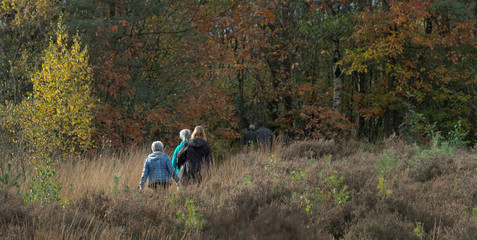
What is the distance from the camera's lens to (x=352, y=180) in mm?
7566

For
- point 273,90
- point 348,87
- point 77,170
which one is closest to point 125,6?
point 77,170

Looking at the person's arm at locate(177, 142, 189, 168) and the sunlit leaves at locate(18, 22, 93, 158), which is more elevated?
the sunlit leaves at locate(18, 22, 93, 158)

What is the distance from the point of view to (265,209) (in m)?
5.69

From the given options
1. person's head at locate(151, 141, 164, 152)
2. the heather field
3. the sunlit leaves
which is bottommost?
the heather field

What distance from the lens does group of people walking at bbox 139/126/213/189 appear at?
8156 mm

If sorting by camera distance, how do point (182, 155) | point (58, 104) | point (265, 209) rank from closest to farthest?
point (265, 209) < point (182, 155) < point (58, 104)

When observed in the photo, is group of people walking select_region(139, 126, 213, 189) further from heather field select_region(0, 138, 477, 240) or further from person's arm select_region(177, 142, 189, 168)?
heather field select_region(0, 138, 477, 240)

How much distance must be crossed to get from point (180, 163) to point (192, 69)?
23.6 feet

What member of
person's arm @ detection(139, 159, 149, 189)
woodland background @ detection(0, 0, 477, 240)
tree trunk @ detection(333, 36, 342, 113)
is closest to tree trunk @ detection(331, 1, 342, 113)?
tree trunk @ detection(333, 36, 342, 113)

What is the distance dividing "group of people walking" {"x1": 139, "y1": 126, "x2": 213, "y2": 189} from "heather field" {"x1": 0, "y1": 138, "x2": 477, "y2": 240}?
77 cm

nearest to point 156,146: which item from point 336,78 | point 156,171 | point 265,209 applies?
point 156,171

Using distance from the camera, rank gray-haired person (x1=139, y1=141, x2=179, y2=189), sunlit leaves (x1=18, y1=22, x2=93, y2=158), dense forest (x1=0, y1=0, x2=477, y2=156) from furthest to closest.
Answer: dense forest (x1=0, y1=0, x2=477, y2=156)
sunlit leaves (x1=18, y1=22, x2=93, y2=158)
gray-haired person (x1=139, y1=141, x2=179, y2=189)

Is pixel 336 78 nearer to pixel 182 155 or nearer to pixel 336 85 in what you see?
pixel 336 85

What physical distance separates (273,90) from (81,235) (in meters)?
17.5
